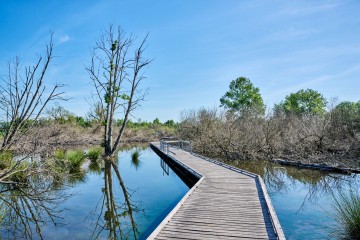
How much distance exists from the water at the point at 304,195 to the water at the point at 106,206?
333 cm

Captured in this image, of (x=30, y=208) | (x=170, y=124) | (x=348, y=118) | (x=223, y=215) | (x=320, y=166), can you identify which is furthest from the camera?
(x=170, y=124)

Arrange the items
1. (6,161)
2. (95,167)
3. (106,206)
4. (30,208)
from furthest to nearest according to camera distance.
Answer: (95,167) → (6,161) → (106,206) → (30,208)

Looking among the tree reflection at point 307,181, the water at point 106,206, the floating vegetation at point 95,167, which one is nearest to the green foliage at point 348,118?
the tree reflection at point 307,181

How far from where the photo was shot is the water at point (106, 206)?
6.54 meters

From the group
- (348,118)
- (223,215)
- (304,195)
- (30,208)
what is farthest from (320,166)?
(30,208)

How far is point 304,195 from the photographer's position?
9.40 meters

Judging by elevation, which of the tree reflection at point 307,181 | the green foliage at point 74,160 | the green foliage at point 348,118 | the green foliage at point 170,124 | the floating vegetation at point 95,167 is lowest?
the tree reflection at point 307,181

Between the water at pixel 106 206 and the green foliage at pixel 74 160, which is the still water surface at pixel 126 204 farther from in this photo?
the green foliage at pixel 74 160

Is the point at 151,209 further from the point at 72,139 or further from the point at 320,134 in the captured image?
the point at 72,139

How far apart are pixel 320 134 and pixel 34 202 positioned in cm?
1627

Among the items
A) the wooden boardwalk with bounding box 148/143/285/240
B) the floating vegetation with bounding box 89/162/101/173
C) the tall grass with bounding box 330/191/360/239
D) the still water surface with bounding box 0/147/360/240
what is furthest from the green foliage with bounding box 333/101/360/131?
the floating vegetation with bounding box 89/162/101/173

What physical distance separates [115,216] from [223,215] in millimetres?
3422

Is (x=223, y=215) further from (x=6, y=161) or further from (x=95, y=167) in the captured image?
(x=95, y=167)

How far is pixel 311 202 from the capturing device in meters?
8.54
